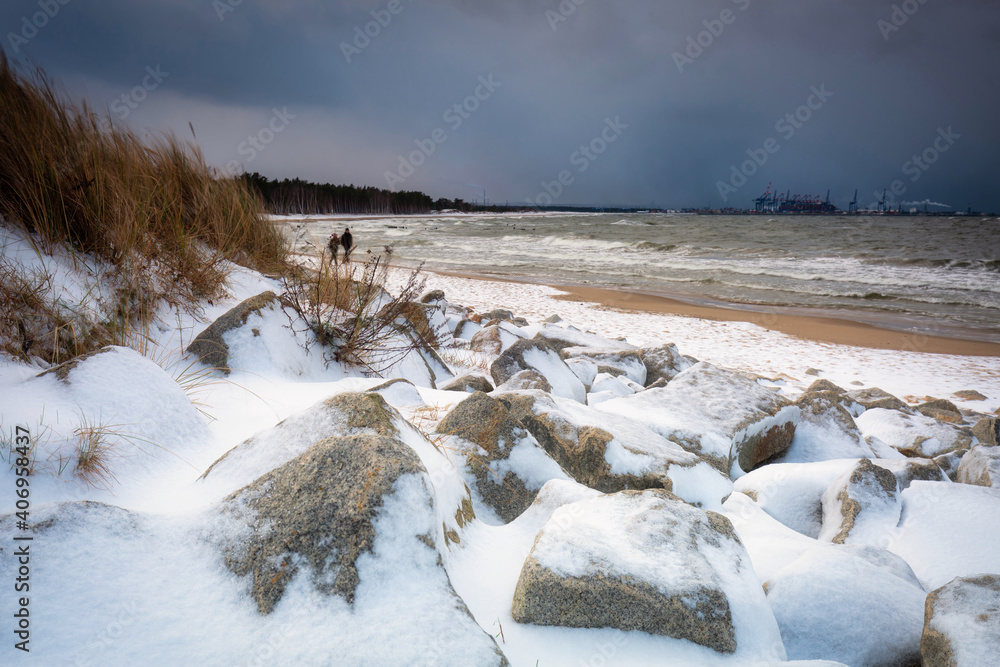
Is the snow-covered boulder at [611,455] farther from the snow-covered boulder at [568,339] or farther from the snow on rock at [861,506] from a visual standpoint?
the snow-covered boulder at [568,339]

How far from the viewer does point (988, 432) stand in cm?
390

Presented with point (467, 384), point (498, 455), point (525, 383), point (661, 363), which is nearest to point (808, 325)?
point (661, 363)

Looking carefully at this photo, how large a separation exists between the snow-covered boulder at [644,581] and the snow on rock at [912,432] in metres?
3.50

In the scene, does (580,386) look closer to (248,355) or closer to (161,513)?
(248,355)

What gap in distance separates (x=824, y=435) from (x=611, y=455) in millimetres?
2390

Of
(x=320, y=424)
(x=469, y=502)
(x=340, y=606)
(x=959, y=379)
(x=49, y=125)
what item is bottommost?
(x=959, y=379)

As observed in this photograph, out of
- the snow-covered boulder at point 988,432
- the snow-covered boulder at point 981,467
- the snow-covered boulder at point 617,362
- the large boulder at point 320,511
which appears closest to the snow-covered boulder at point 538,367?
the snow-covered boulder at point 617,362

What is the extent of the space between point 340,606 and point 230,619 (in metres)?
0.23

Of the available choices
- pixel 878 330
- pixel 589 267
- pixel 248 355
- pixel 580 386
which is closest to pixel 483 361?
pixel 580 386

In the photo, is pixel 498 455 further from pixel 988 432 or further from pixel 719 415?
pixel 988 432

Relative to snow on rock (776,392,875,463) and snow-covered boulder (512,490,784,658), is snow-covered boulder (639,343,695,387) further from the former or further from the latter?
snow-covered boulder (512,490,784,658)

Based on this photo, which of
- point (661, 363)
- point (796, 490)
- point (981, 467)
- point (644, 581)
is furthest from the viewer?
point (661, 363)

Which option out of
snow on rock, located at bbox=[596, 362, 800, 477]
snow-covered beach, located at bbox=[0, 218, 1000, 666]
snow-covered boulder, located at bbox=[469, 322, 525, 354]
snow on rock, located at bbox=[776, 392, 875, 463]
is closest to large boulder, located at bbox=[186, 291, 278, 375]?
snow-covered beach, located at bbox=[0, 218, 1000, 666]

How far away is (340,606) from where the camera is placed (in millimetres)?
1080
